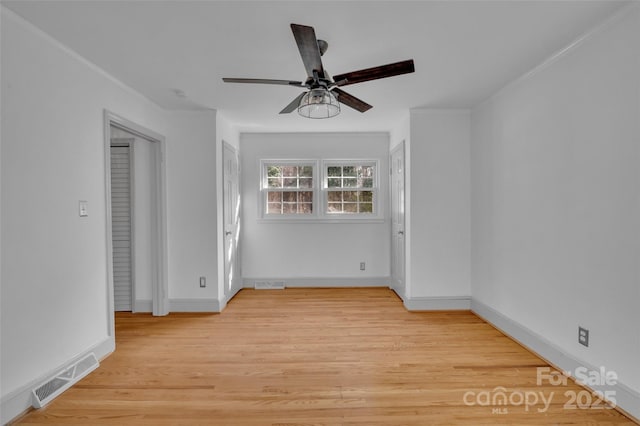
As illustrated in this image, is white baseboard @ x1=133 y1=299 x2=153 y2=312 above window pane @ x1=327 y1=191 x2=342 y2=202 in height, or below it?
below

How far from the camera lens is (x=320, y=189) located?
16.5 ft

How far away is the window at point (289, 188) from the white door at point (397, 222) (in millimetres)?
1255

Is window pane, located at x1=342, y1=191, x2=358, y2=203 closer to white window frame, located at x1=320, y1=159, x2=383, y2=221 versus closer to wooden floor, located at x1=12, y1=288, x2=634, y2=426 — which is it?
white window frame, located at x1=320, y1=159, x2=383, y2=221

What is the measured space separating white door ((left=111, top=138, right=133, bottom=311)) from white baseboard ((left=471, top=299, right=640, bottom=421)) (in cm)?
414

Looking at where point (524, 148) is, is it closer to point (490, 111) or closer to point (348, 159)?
point (490, 111)

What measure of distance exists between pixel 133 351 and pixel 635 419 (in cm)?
363

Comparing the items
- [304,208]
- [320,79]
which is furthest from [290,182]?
[320,79]

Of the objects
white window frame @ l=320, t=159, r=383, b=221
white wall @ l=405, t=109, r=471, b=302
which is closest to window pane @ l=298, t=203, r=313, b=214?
white window frame @ l=320, t=159, r=383, b=221

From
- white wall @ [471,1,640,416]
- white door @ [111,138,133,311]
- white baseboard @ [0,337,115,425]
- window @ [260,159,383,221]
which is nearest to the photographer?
white baseboard @ [0,337,115,425]

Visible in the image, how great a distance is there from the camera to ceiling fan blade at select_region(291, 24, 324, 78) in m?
1.60

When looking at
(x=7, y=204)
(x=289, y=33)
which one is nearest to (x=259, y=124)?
(x=289, y=33)

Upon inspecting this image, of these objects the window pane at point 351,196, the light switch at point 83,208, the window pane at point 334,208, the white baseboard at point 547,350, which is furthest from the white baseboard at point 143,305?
the white baseboard at point 547,350

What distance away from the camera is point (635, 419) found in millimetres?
1863

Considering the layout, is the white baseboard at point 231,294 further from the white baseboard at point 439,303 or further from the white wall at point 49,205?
the white baseboard at point 439,303
